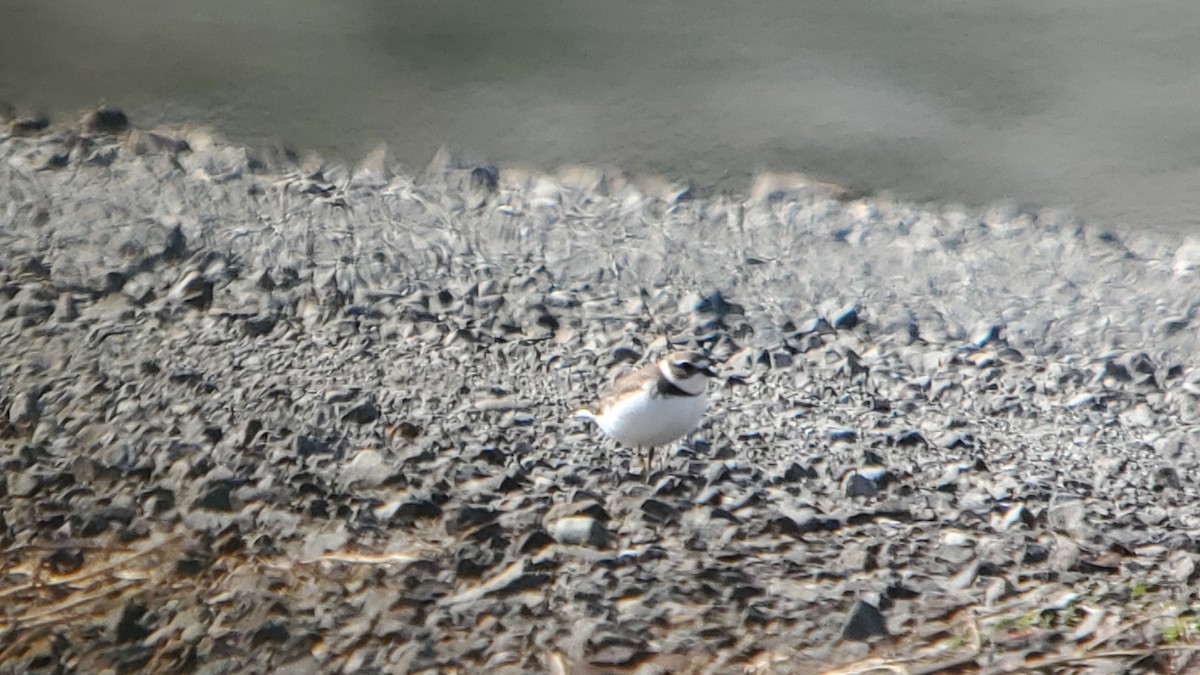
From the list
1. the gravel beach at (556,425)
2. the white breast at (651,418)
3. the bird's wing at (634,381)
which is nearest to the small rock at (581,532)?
the gravel beach at (556,425)

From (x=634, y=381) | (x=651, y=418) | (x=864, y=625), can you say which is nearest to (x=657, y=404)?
(x=651, y=418)

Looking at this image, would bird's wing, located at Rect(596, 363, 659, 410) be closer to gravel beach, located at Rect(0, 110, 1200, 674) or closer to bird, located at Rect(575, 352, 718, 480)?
bird, located at Rect(575, 352, 718, 480)

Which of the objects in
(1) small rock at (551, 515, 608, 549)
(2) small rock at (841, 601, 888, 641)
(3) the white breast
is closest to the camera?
(2) small rock at (841, 601, 888, 641)

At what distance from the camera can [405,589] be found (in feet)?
9.50

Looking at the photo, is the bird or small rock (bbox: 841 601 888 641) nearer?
small rock (bbox: 841 601 888 641)

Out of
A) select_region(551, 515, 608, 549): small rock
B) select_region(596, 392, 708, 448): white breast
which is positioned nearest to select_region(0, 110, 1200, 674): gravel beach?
select_region(551, 515, 608, 549): small rock

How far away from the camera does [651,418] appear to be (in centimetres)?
326

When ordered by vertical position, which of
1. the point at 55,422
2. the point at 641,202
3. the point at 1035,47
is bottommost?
the point at 55,422

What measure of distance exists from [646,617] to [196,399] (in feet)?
5.16

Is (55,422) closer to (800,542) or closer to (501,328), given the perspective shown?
(501,328)

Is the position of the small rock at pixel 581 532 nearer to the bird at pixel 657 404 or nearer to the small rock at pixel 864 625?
the bird at pixel 657 404

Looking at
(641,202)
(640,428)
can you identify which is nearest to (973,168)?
(641,202)

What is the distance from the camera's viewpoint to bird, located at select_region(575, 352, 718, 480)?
10.8 ft

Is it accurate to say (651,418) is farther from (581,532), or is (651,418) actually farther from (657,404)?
(581,532)
